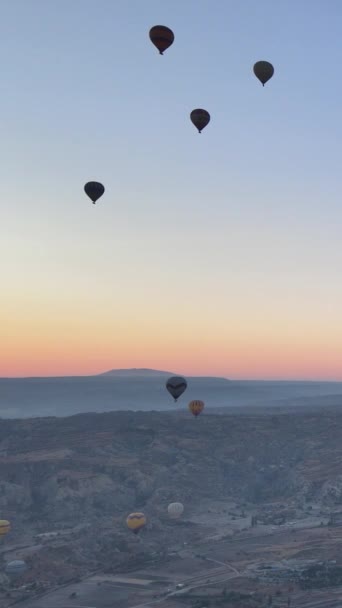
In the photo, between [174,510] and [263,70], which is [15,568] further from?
[263,70]

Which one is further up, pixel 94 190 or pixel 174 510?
pixel 94 190

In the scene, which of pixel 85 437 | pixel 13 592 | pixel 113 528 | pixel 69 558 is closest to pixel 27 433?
pixel 85 437

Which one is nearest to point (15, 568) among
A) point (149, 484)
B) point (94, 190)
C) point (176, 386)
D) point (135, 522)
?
point (135, 522)

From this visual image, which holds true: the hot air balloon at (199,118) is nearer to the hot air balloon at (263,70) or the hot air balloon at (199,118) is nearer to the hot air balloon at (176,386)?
the hot air balloon at (263,70)

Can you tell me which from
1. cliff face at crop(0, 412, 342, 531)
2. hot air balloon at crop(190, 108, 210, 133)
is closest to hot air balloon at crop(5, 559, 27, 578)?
A: cliff face at crop(0, 412, 342, 531)

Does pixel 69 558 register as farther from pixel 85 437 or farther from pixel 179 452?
pixel 85 437
